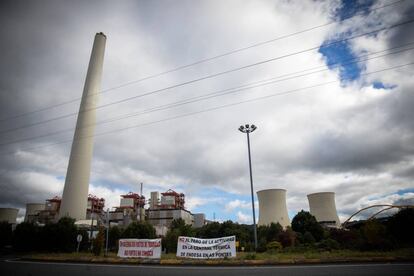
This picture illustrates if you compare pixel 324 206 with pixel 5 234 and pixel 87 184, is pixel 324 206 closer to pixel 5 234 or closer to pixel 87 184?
pixel 87 184

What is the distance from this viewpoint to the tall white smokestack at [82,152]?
1917 inches

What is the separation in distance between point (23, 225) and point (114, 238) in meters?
16.8

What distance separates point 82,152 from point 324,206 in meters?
47.4

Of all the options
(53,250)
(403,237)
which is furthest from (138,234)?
(403,237)

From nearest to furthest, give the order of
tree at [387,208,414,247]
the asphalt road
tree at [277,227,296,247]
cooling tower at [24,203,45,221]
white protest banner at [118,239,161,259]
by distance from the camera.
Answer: the asphalt road → white protest banner at [118,239,161,259] → tree at [387,208,414,247] → tree at [277,227,296,247] → cooling tower at [24,203,45,221]

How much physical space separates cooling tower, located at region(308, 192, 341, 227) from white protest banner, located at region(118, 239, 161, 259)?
140 ft

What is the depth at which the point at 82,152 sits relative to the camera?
1937 inches

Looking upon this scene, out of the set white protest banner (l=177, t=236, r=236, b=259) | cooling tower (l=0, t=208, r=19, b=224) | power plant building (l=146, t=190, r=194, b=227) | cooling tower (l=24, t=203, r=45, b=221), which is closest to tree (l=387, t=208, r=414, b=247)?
white protest banner (l=177, t=236, r=236, b=259)

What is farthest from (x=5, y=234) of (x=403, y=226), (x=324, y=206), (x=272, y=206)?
(x=403, y=226)

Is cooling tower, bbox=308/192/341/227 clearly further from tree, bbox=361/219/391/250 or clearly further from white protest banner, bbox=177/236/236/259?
white protest banner, bbox=177/236/236/259

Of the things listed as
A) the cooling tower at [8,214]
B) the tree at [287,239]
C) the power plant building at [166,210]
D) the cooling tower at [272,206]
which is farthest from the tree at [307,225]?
the cooling tower at [8,214]

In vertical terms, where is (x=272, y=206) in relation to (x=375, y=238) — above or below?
above

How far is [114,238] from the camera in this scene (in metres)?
53.4

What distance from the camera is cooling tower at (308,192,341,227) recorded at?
52.2 meters
